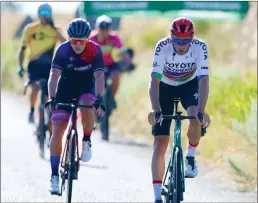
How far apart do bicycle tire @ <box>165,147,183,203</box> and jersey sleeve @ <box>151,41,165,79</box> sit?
0.72 metres

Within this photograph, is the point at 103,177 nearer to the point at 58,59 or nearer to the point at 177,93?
the point at 58,59

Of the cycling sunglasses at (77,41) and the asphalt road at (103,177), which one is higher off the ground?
the cycling sunglasses at (77,41)

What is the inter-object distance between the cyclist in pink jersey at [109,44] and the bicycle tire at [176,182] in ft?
21.2

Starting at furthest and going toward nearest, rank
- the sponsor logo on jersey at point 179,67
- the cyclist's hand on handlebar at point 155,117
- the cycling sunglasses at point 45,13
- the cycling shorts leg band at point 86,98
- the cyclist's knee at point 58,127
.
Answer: the cycling sunglasses at point 45,13 → the cycling shorts leg band at point 86,98 → the cyclist's knee at point 58,127 → the sponsor logo on jersey at point 179,67 → the cyclist's hand on handlebar at point 155,117

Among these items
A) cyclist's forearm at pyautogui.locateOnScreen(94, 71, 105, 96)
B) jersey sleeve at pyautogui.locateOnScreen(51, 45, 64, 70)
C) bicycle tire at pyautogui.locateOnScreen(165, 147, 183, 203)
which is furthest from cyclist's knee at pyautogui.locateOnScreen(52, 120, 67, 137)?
bicycle tire at pyautogui.locateOnScreen(165, 147, 183, 203)

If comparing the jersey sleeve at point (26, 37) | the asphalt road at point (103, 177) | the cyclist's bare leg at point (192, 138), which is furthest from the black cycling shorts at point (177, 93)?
the jersey sleeve at point (26, 37)

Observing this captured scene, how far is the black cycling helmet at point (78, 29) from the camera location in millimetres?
10055

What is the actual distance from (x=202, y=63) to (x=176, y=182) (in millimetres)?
1159

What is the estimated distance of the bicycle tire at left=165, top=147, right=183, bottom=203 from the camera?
29.9 feet

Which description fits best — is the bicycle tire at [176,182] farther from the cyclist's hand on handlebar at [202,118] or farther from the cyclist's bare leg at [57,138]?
the cyclist's bare leg at [57,138]

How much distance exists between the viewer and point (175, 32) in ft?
29.8

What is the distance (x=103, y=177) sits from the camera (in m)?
13.1

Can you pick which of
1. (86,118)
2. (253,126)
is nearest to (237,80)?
(253,126)

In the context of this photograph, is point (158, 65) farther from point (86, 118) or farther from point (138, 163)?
point (138, 163)
